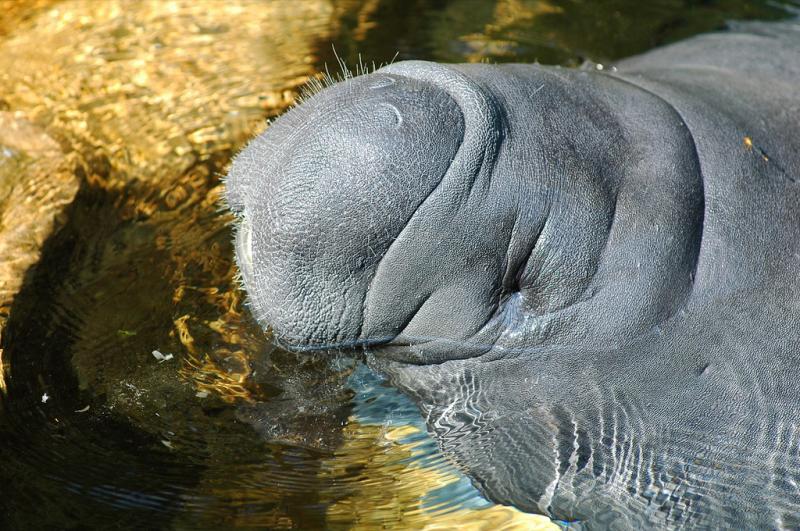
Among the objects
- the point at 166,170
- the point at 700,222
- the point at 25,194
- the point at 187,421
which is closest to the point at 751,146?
the point at 700,222

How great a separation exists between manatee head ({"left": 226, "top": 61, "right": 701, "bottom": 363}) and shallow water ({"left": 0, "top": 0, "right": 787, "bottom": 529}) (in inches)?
Result: 19.9

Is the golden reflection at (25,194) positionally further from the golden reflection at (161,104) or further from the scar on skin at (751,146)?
the scar on skin at (751,146)

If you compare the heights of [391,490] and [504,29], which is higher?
[504,29]

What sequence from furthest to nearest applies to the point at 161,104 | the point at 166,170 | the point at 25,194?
1. the point at 161,104
2. the point at 166,170
3. the point at 25,194

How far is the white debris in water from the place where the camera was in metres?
3.39

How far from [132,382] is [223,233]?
907mm

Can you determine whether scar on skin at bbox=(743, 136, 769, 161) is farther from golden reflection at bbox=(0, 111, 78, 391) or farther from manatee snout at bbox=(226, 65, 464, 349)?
golden reflection at bbox=(0, 111, 78, 391)

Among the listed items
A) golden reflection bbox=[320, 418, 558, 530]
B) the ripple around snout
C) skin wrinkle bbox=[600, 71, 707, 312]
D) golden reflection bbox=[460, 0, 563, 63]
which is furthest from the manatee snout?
golden reflection bbox=[460, 0, 563, 63]

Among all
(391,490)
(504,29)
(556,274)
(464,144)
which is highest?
(464,144)

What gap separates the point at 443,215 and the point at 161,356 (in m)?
1.41

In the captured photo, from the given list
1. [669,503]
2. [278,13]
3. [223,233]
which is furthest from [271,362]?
[278,13]

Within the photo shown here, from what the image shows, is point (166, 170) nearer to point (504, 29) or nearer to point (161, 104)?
point (161, 104)

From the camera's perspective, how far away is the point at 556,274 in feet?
8.39

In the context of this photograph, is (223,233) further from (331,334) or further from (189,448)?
(331,334)
